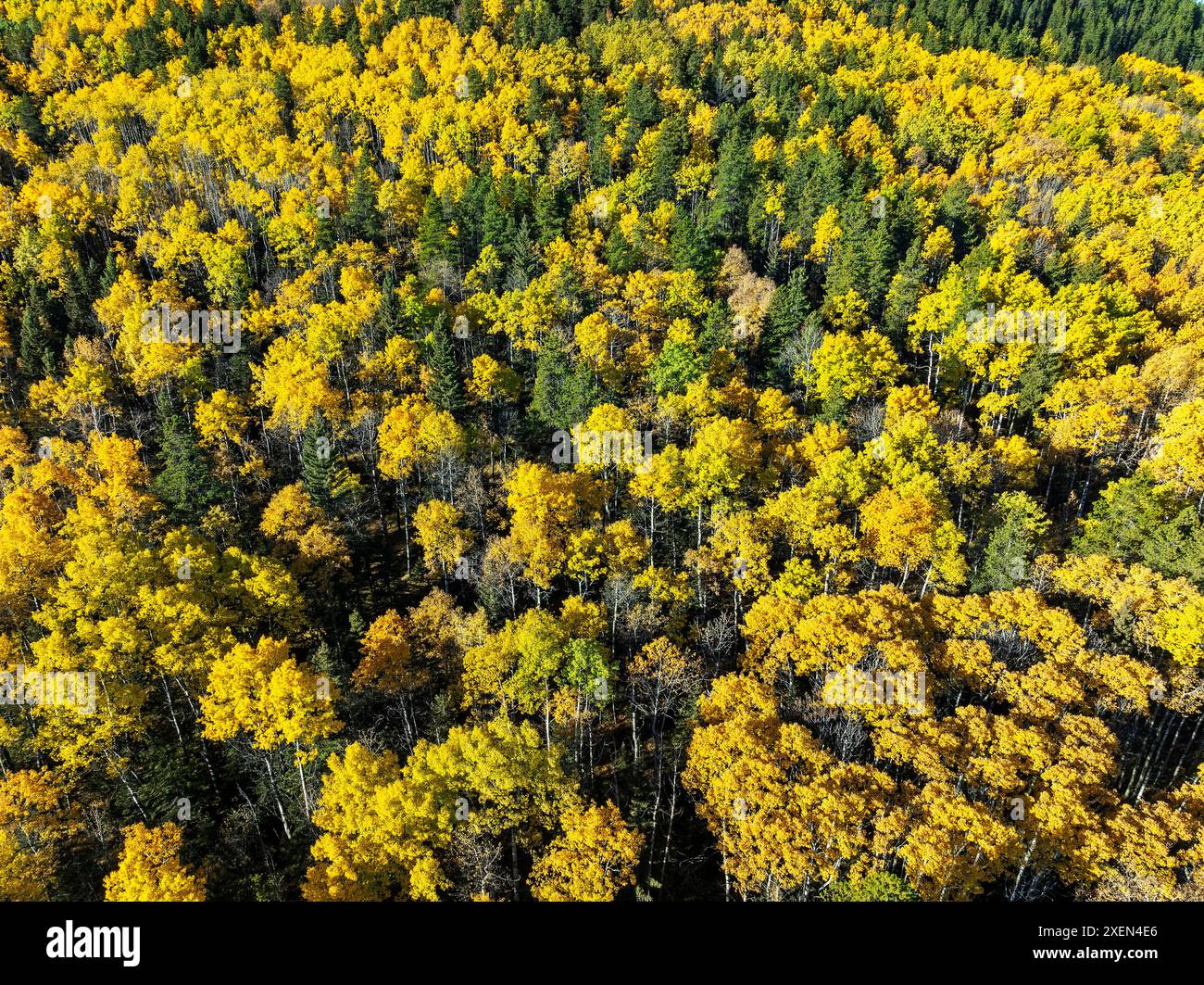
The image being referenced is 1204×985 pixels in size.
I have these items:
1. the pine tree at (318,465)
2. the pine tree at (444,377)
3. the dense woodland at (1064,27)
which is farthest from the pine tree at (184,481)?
the dense woodland at (1064,27)

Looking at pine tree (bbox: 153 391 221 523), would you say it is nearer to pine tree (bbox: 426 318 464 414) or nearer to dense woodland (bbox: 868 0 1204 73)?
pine tree (bbox: 426 318 464 414)

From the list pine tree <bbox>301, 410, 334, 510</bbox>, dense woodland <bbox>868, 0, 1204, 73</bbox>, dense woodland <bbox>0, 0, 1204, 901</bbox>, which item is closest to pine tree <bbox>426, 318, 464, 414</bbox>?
dense woodland <bbox>0, 0, 1204, 901</bbox>

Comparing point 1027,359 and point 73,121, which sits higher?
point 73,121

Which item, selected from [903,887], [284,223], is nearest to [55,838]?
[903,887]

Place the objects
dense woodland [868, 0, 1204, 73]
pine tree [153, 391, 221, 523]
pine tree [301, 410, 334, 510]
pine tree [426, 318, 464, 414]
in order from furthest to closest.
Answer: dense woodland [868, 0, 1204, 73] → pine tree [426, 318, 464, 414] → pine tree [301, 410, 334, 510] → pine tree [153, 391, 221, 523]

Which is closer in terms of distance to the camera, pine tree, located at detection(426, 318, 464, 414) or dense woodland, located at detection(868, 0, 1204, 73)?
pine tree, located at detection(426, 318, 464, 414)

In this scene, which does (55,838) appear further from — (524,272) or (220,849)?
(524,272)

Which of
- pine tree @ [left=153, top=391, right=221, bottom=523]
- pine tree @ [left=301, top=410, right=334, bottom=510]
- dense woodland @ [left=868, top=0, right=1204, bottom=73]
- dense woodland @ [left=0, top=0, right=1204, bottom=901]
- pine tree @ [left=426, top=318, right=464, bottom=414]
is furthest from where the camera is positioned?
dense woodland @ [left=868, top=0, right=1204, bottom=73]

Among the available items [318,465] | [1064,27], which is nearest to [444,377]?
[318,465]

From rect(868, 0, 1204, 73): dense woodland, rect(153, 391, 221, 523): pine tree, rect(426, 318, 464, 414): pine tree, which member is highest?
rect(868, 0, 1204, 73): dense woodland
